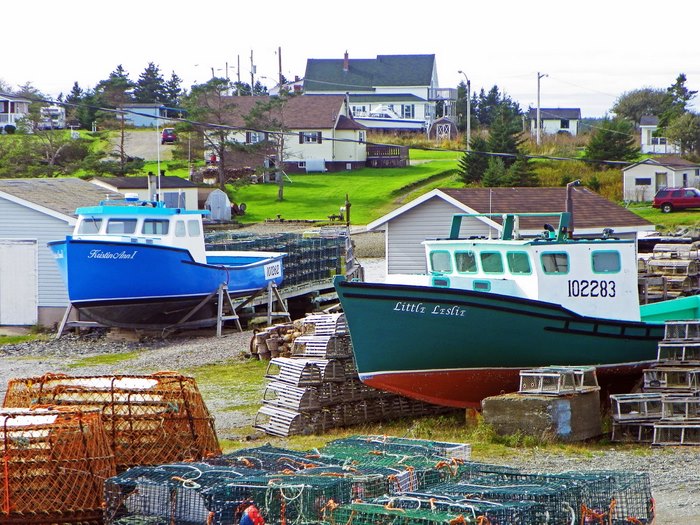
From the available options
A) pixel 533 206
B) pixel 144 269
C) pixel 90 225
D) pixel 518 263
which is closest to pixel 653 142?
pixel 533 206

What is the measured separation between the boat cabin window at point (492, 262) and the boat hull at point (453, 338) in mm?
1247

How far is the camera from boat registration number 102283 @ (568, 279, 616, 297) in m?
18.4

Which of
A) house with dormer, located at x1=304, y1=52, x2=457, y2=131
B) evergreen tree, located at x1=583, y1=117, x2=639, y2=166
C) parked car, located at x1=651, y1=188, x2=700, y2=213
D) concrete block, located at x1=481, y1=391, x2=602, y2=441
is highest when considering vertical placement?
house with dormer, located at x1=304, y1=52, x2=457, y2=131

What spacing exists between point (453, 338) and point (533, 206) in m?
13.5

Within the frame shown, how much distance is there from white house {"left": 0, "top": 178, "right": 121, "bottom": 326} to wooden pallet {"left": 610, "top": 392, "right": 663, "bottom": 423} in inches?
746

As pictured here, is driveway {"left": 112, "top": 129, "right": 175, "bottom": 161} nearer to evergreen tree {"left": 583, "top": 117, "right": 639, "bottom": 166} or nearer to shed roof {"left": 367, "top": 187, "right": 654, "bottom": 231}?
evergreen tree {"left": 583, "top": 117, "right": 639, "bottom": 166}

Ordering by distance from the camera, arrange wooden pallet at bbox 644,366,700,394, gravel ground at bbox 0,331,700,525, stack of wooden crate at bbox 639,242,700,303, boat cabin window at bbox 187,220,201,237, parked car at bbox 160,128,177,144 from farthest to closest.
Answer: parked car at bbox 160,128,177,144 < boat cabin window at bbox 187,220,201,237 < stack of wooden crate at bbox 639,242,700,303 < wooden pallet at bbox 644,366,700,394 < gravel ground at bbox 0,331,700,525

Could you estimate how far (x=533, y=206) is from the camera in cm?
3020

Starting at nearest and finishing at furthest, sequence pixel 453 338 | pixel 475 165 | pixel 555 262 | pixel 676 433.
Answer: pixel 676 433
pixel 453 338
pixel 555 262
pixel 475 165

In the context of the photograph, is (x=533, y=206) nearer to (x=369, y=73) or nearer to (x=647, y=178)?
(x=647, y=178)

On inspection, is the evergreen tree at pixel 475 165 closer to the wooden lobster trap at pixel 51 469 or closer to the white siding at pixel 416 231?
the white siding at pixel 416 231

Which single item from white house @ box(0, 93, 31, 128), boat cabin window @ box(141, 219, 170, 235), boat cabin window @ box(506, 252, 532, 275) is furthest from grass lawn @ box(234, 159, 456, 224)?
boat cabin window @ box(506, 252, 532, 275)

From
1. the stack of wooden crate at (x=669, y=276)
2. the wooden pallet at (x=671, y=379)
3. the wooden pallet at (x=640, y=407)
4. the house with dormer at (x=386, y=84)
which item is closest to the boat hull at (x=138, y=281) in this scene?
the stack of wooden crate at (x=669, y=276)

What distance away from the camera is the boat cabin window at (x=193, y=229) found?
30.0 metres
